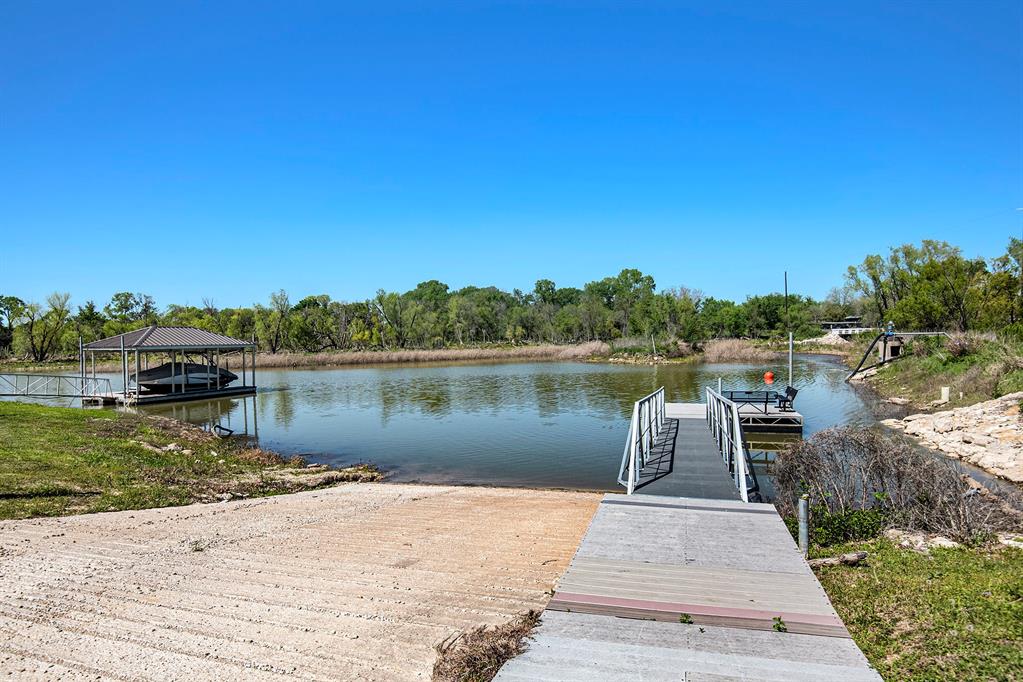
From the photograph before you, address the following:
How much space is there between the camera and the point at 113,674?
180 inches

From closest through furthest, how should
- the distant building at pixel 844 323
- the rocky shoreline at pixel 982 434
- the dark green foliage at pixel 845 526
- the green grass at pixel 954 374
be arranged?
the dark green foliage at pixel 845 526 → the rocky shoreline at pixel 982 434 → the green grass at pixel 954 374 → the distant building at pixel 844 323

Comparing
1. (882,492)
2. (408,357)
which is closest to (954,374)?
(882,492)

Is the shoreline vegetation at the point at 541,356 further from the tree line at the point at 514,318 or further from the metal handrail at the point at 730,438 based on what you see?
the metal handrail at the point at 730,438

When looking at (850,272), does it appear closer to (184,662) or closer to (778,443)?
(778,443)

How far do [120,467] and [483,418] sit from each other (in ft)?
46.0

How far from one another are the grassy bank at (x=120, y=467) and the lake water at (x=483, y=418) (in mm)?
2404

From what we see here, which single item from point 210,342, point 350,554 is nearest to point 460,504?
point 350,554

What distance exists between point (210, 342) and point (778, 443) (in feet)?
95.5

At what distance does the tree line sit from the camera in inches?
1943

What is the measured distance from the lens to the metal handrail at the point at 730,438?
9070 millimetres

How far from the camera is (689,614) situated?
4730mm

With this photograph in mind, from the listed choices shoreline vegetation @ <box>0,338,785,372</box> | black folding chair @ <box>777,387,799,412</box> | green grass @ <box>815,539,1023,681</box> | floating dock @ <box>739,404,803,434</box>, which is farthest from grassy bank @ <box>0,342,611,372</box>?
green grass @ <box>815,539,1023,681</box>

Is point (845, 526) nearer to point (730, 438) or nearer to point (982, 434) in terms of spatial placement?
point (730, 438)

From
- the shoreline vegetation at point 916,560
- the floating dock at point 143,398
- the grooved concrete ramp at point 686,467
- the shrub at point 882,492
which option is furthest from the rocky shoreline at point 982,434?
the floating dock at point 143,398
